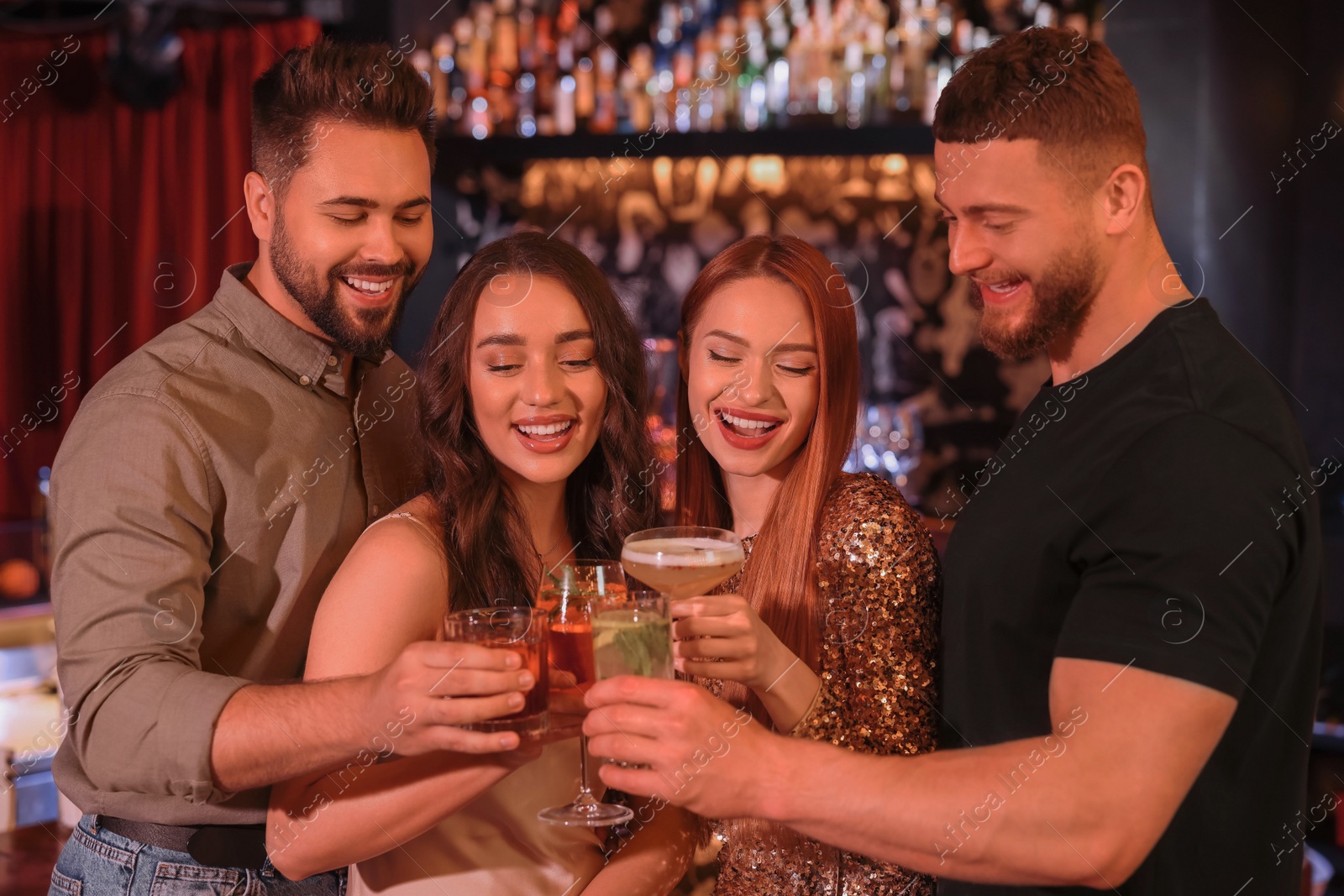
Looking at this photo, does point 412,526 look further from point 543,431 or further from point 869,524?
point 869,524

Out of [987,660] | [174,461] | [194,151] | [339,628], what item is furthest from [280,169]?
[194,151]

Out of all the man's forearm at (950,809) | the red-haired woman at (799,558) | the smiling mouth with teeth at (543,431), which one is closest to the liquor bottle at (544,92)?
the red-haired woman at (799,558)

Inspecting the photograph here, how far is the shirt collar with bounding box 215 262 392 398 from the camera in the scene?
6.79 ft

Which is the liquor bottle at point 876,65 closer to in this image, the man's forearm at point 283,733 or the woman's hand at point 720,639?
the woman's hand at point 720,639

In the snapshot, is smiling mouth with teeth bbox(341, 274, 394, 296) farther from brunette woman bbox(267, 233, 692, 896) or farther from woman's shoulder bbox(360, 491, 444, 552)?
woman's shoulder bbox(360, 491, 444, 552)

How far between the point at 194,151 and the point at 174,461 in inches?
152

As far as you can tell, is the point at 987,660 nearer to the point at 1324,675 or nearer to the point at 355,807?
the point at 355,807

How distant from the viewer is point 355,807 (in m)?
1.71

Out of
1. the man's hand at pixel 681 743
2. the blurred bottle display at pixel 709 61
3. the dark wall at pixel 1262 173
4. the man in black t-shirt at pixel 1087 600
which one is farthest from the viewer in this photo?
the blurred bottle display at pixel 709 61

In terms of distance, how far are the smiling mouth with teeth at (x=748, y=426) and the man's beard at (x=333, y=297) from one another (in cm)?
68

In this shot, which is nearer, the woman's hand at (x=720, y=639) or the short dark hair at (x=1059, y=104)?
the short dark hair at (x=1059, y=104)

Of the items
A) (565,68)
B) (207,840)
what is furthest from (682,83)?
(207,840)

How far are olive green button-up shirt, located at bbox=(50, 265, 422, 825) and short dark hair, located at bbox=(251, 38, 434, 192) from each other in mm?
258

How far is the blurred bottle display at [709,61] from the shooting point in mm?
4477
